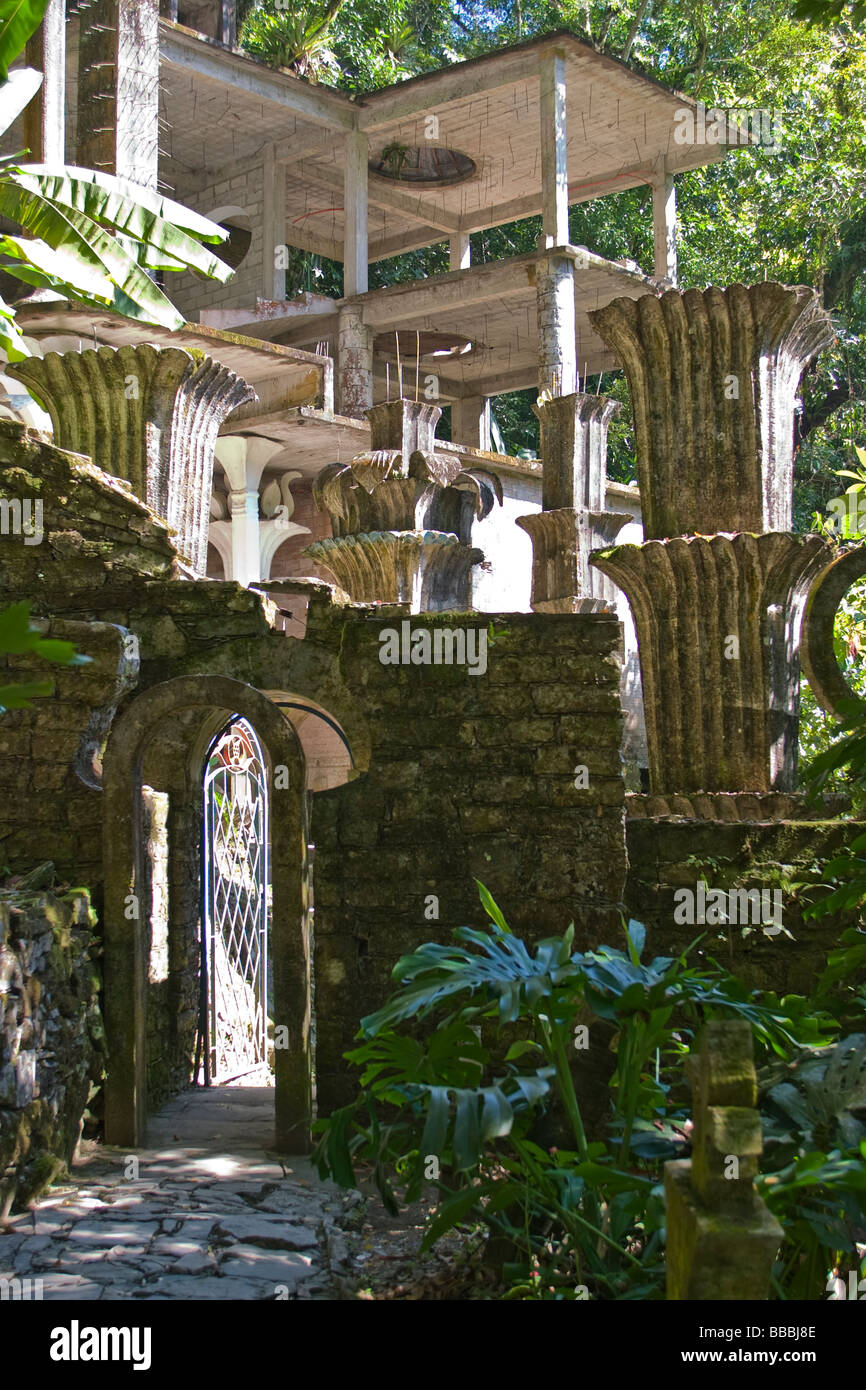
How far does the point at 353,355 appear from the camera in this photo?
60.6 feet

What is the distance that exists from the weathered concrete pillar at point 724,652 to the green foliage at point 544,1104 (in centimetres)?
319

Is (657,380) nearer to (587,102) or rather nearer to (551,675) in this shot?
(551,675)

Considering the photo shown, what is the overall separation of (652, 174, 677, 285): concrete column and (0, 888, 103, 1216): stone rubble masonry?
15572 millimetres

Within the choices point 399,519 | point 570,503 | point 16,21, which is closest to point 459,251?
point 570,503

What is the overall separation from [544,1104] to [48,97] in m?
10.8

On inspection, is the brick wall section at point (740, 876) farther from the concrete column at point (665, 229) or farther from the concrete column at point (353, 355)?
the concrete column at point (665, 229)

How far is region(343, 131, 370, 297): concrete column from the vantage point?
18438 millimetres

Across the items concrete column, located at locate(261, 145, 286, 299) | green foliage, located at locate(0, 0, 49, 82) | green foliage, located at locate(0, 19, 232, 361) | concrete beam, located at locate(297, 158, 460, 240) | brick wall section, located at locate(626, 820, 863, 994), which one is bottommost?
brick wall section, located at locate(626, 820, 863, 994)

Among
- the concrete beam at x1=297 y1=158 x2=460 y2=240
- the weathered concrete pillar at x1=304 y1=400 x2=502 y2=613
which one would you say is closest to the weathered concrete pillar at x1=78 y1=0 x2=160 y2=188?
the weathered concrete pillar at x1=304 y1=400 x2=502 y2=613

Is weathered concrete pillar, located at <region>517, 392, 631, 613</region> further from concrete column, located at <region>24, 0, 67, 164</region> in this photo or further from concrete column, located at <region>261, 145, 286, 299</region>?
concrete column, located at <region>261, 145, 286, 299</region>

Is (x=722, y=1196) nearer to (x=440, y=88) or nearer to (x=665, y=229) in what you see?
(x=440, y=88)

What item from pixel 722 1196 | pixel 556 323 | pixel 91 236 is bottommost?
pixel 722 1196

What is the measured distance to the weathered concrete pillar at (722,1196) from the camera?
335 centimetres

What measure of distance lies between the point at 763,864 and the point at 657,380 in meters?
3.19
